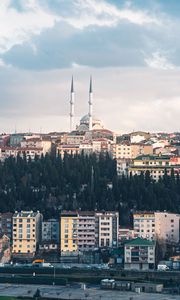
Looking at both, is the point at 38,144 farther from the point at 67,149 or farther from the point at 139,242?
the point at 139,242

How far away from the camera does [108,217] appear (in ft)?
177

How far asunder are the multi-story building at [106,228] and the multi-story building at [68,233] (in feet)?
4.03

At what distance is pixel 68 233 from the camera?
53.8 m

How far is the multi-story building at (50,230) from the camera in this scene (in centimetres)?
5509

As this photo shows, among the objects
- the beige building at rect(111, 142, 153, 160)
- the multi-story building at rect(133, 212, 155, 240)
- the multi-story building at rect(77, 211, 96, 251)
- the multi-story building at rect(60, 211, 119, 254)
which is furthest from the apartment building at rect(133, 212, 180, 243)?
the beige building at rect(111, 142, 153, 160)

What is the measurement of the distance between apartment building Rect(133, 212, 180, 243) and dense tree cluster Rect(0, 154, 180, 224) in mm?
1903

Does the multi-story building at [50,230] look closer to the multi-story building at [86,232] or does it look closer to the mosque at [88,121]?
the multi-story building at [86,232]

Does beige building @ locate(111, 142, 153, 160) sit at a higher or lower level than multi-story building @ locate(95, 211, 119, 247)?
higher

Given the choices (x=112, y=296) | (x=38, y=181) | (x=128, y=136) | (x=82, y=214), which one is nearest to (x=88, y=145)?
(x=128, y=136)

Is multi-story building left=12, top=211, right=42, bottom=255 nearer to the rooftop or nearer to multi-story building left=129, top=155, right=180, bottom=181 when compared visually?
the rooftop

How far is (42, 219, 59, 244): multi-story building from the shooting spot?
181 ft

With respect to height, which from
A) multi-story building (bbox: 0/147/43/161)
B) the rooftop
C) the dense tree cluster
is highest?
multi-story building (bbox: 0/147/43/161)

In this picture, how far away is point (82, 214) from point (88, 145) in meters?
21.8

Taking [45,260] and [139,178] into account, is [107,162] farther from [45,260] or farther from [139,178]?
[45,260]
